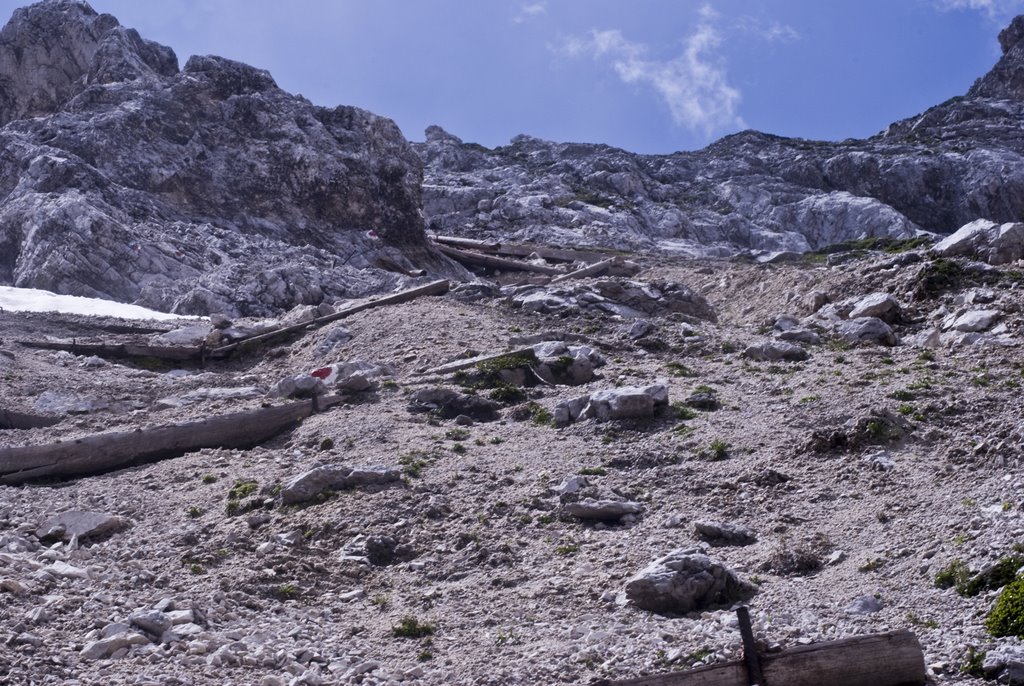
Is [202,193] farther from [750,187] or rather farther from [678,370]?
[750,187]

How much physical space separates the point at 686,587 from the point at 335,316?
1601 cm

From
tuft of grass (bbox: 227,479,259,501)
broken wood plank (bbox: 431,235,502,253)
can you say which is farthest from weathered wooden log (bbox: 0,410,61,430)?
broken wood plank (bbox: 431,235,502,253)

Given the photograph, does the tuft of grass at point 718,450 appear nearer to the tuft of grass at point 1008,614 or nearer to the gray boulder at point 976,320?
the tuft of grass at point 1008,614

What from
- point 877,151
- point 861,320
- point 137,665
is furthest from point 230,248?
point 877,151

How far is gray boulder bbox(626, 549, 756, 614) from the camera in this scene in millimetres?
9188

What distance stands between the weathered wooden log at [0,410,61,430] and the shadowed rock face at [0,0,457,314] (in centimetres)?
1221

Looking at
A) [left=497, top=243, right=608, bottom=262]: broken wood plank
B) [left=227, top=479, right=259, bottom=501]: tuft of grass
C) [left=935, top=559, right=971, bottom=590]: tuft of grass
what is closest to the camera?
[left=935, top=559, right=971, bottom=590]: tuft of grass

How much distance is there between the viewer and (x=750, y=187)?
236ft

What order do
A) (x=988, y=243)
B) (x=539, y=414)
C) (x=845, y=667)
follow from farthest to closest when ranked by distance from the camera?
1. (x=988, y=243)
2. (x=539, y=414)
3. (x=845, y=667)

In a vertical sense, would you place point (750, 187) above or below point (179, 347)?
above

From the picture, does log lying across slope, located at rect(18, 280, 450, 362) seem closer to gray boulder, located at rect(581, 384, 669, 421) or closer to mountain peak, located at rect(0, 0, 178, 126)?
gray boulder, located at rect(581, 384, 669, 421)

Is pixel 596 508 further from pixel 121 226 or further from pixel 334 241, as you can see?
pixel 334 241

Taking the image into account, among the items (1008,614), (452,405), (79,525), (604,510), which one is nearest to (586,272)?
(452,405)

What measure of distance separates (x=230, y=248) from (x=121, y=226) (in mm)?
3549
